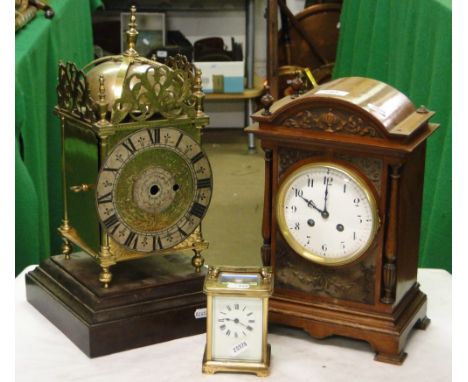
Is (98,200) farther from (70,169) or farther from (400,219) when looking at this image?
(400,219)

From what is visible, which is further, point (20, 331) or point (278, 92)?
point (278, 92)

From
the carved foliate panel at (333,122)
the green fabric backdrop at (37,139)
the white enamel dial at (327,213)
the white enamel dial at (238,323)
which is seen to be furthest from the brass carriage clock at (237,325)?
the green fabric backdrop at (37,139)

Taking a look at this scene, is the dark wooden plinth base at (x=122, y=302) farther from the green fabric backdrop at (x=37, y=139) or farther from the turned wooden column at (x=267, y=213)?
the green fabric backdrop at (x=37, y=139)

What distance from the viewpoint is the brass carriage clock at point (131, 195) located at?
1.34m

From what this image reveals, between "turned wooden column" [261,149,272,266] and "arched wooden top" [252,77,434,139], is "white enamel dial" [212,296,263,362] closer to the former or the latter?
"turned wooden column" [261,149,272,266]

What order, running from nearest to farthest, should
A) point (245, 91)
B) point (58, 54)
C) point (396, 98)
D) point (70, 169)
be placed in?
point (396, 98), point (70, 169), point (58, 54), point (245, 91)

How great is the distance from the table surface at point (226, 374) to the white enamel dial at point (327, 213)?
0.15 meters

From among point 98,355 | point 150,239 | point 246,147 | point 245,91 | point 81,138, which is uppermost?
point 81,138

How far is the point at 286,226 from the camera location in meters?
1.37

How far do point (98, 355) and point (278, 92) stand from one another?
304cm

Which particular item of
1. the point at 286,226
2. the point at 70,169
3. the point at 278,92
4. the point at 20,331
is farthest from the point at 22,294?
the point at 278,92

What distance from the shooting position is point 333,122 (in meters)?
1.29

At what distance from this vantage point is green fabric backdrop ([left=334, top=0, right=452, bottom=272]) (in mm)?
2057

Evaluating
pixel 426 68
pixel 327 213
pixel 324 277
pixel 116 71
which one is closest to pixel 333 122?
pixel 327 213
